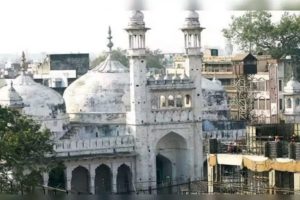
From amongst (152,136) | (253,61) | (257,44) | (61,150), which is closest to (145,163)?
(152,136)

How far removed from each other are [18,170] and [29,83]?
8.35m

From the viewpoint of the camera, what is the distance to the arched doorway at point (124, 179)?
64.0ft

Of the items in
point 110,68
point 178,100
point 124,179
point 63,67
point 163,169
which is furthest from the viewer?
point 63,67

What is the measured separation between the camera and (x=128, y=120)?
1952cm

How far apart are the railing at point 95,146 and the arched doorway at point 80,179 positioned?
1.70ft

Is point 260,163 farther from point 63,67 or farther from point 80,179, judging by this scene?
point 63,67

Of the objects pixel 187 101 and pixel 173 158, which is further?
pixel 173 158

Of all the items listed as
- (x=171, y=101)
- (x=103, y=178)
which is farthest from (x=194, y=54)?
(x=103, y=178)

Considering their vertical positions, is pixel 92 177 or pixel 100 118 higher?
pixel 100 118

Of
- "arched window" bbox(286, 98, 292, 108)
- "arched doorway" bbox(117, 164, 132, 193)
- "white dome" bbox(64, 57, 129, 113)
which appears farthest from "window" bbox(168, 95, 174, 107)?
"arched window" bbox(286, 98, 292, 108)

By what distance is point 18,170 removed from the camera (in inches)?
472

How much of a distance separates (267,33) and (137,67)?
12.1m

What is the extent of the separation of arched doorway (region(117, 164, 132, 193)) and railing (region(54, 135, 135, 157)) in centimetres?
46

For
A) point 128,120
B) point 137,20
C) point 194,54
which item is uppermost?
point 137,20
